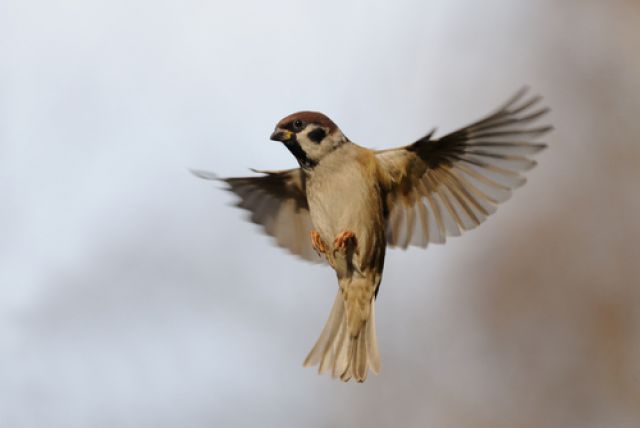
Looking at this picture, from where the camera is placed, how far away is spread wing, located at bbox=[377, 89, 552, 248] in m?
0.71

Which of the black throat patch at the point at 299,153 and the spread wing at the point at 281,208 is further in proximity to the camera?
the spread wing at the point at 281,208

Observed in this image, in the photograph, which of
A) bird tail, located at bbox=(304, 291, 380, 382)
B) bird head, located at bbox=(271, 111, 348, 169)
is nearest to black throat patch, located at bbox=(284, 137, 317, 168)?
bird head, located at bbox=(271, 111, 348, 169)

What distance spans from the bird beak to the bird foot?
10cm

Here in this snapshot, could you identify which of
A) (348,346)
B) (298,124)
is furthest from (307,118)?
(348,346)

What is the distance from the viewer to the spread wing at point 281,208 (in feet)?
2.83

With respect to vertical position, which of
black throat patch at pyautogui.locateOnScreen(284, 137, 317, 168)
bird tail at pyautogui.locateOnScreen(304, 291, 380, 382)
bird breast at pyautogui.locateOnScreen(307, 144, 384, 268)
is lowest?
bird tail at pyautogui.locateOnScreen(304, 291, 380, 382)

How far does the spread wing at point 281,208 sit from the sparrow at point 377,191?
22mm

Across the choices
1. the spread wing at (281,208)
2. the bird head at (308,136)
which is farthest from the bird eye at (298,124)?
the spread wing at (281,208)

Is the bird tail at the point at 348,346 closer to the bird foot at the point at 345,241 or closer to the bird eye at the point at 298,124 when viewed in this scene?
the bird foot at the point at 345,241

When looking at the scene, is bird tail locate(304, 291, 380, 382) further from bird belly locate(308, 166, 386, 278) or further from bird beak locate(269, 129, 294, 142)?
bird beak locate(269, 129, 294, 142)

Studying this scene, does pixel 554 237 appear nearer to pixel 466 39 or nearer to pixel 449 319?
→ pixel 449 319

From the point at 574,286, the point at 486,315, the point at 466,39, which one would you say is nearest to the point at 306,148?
the point at 466,39

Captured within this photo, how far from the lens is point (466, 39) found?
1.47 meters

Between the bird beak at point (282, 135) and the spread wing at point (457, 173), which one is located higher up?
the bird beak at point (282, 135)
